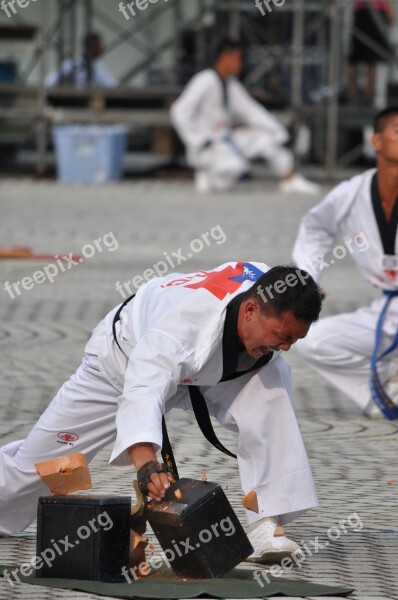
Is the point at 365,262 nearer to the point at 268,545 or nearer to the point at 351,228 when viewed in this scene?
the point at 351,228

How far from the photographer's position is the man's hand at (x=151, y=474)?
13.9ft

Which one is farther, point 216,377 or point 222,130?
point 222,130

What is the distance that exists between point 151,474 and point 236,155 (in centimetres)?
1474

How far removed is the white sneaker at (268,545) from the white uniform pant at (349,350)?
8.89 ft

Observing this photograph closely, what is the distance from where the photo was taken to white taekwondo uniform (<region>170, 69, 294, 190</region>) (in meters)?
18.4

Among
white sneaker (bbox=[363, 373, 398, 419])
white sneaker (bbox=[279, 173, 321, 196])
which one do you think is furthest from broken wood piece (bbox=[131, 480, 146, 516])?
white sneaker (bbox=[279, 173, 321, 196])

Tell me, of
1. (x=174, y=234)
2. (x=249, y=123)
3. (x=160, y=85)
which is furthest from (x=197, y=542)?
(x=160, y=85)

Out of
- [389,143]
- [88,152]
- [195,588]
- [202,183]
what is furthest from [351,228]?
[88,152]

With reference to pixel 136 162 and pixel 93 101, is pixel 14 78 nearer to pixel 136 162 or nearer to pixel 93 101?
pixel 136 162

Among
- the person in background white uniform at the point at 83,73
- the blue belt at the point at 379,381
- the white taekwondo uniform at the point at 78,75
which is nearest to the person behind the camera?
the blue belt at the point at 379,381

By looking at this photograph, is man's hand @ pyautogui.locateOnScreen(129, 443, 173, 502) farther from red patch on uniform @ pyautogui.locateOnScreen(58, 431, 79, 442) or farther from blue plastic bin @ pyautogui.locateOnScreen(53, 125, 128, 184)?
blue plastic bin @ pyautogui.locateOnScreen(53, 125, 128, 184)

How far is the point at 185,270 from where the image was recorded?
11625 millimetres

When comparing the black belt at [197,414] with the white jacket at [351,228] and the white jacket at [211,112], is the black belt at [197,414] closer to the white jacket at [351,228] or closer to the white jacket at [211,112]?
the white jacket at [351,228]

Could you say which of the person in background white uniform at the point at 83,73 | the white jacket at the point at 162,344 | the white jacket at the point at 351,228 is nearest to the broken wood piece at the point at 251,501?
the white jacket at the point at 162,344
